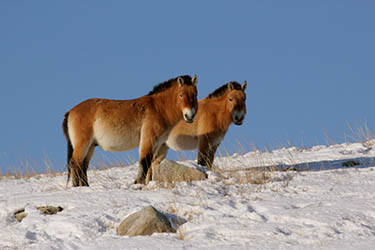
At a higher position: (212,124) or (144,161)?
(212,124)

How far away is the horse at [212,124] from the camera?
468 inches

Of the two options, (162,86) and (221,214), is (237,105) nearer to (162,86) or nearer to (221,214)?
(162,86)

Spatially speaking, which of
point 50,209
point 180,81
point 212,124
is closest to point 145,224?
point 50,209

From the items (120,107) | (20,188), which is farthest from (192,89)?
(20,188)

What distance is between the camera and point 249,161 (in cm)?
1331

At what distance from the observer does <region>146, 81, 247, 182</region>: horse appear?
11.9m

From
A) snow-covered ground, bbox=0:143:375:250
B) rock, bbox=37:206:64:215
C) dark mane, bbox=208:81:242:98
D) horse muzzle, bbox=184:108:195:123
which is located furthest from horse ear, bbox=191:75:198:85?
rock, bbox=37:206:64:215

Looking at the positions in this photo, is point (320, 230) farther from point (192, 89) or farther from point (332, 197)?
point (192, 89)

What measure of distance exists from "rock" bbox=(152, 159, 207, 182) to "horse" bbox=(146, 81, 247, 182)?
243 cm

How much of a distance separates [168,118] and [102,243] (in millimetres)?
4455

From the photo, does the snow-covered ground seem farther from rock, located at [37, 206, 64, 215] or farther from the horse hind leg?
the horse hind leg

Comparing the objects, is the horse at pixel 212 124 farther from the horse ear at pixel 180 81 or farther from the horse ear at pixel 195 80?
the horse ear at pixel 180 81

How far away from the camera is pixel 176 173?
30.0 ft

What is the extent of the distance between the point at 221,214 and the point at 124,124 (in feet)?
12.9
